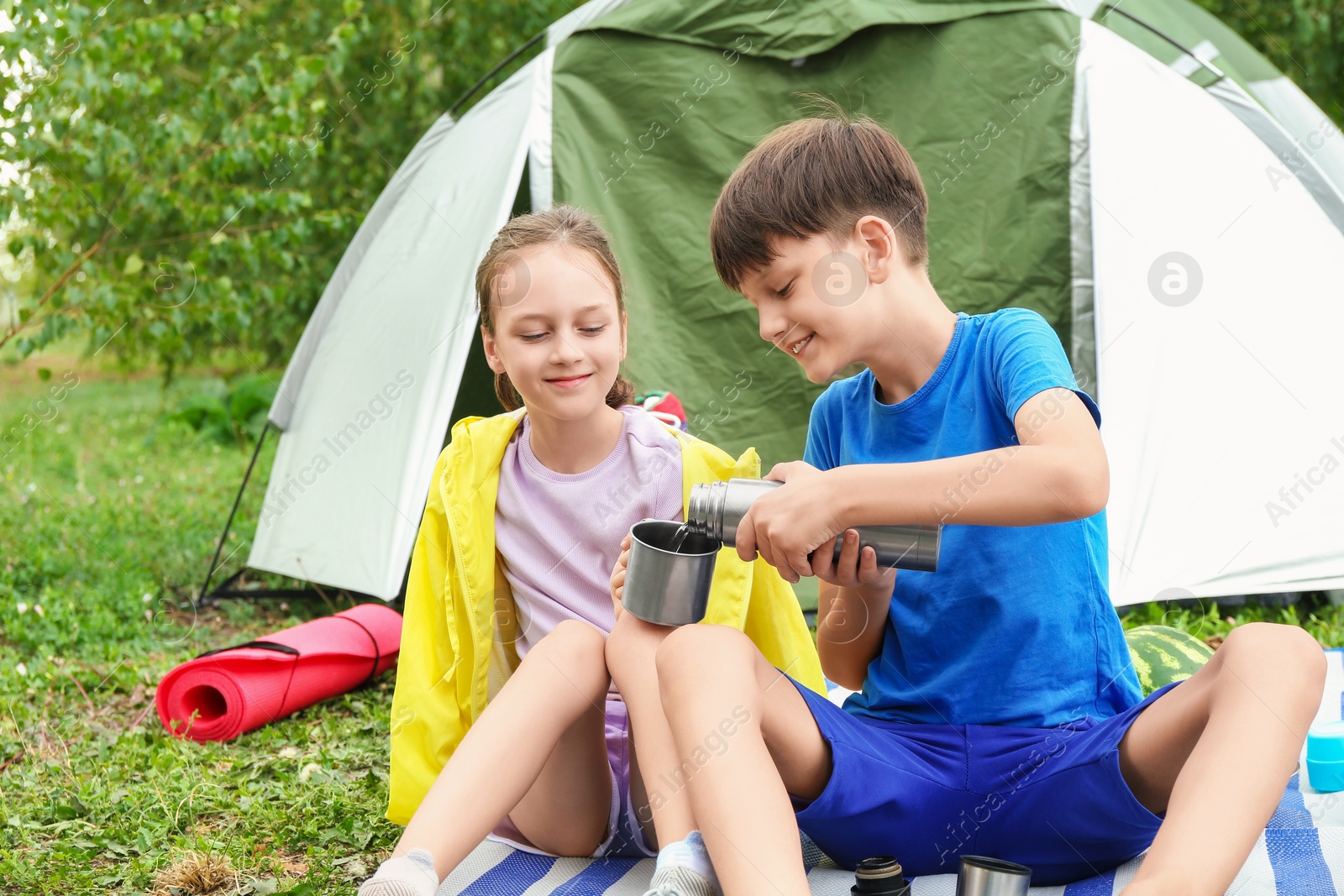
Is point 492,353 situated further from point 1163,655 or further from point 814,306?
point 1163,655

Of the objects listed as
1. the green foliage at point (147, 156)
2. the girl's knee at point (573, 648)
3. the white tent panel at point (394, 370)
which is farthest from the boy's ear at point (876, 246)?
the green foliage at point (147, 156)

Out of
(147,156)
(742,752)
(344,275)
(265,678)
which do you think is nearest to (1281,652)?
(742,752)

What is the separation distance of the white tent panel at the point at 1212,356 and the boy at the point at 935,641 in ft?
4.03

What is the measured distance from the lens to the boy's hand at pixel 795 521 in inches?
46.9

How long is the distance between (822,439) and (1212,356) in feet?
4.74

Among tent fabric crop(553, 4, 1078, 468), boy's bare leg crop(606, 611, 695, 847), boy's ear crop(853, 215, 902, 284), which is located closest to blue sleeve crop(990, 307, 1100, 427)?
boy's ear crop(853, 215, 902, 284)

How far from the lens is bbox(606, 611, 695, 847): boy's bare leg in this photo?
4.06ft

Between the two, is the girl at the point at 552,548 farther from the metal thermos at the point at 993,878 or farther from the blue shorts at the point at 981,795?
the metal thermos at the point at 993,878

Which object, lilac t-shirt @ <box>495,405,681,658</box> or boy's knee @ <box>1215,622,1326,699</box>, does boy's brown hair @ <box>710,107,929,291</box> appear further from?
boy's knee @ <box>1215,622,1326,699</box>

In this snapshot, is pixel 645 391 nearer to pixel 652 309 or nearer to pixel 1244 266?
pixel 652 309

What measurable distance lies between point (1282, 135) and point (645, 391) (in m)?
1.64

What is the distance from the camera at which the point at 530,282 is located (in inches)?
62.4

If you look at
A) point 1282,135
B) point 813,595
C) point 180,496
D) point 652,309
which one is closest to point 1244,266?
point 1282,135

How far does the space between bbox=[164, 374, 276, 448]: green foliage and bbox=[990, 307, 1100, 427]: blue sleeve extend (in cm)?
490
